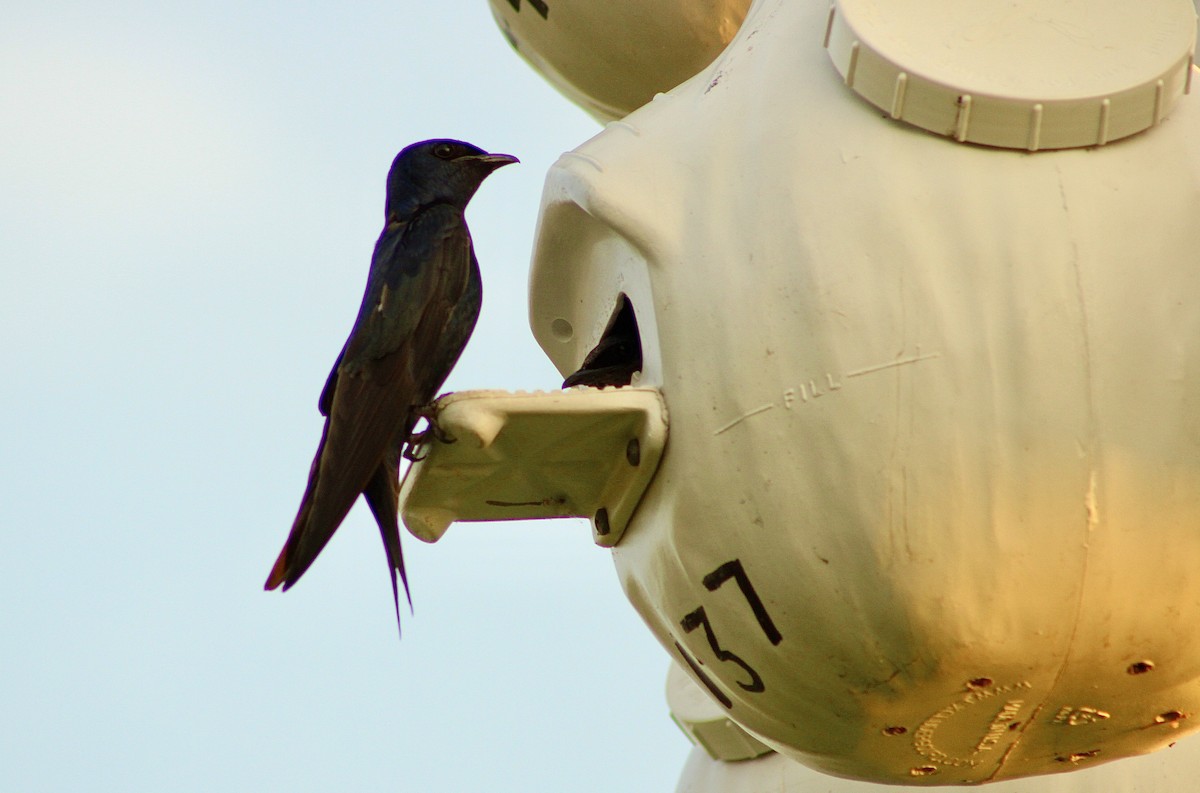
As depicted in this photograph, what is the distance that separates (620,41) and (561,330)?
1000mm

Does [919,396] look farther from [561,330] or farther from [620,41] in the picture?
[620,41]

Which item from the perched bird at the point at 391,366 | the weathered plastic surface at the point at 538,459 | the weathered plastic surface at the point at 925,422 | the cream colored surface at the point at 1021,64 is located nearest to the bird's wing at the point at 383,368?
the perched bird at the point at 391,366

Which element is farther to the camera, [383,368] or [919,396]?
[383,368]

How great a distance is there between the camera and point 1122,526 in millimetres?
3354

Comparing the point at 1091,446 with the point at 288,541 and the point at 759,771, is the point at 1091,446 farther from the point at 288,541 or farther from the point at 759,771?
the point at 759,771

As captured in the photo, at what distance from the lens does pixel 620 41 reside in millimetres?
5082

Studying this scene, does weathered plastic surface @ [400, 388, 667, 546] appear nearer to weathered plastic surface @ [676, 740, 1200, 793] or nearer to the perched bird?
the perched bird

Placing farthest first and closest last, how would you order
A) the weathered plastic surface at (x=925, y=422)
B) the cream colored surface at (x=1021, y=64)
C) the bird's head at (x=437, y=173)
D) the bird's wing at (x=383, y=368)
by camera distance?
the bird's head at (x=437, y=173) → the bird's wing at (x=383, y=368) → the cream colored surface at (x=1021, y=64) → the weathered plastic surface at (x=925, y=422)

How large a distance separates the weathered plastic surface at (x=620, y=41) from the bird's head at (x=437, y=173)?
1.69ft

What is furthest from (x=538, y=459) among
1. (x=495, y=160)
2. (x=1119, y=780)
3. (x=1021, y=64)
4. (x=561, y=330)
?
(x=1119, y=780)

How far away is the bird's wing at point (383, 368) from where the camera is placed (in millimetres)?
3793

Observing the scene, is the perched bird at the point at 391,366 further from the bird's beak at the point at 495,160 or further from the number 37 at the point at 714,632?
the number 37 at the point at 714,632

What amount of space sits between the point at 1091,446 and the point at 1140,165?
1.74 feet

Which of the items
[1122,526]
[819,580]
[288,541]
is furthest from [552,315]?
[1122,526]
